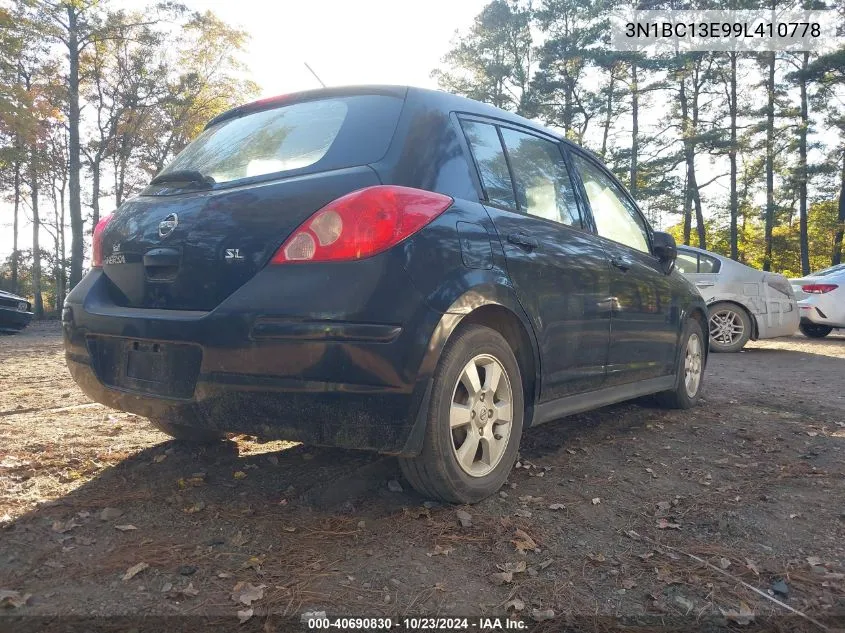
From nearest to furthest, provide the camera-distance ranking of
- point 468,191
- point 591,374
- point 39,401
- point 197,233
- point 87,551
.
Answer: point 87,551, point 197,233, point 468,191, point 591,374, point 39,401

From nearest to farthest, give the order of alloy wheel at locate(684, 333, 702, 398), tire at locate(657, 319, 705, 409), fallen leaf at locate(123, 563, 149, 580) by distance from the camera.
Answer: fallen leaf at locate(123, 563, 149, 580), tire at locate(657, 319, 705, 409), alloy wheel at locate(684, 333, 702, 398)

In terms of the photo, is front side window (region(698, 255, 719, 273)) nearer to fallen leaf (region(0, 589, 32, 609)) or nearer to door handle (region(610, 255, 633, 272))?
door handle (region(610, 255, 633, 272))

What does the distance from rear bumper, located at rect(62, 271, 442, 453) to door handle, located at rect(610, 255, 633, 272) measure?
181 cm

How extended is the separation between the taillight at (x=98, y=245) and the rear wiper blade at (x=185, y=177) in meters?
0.29

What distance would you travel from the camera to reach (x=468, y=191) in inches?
113

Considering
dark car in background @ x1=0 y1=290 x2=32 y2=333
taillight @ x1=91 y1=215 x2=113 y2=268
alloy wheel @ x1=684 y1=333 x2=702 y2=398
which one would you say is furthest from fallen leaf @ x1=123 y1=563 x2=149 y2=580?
dark car in background @ x1=0 y1=290 x2=32 y2=333

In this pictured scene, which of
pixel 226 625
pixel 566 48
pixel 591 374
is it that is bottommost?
pixel 226 625

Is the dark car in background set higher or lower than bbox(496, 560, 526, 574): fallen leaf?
higher

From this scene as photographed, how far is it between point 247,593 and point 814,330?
43.7 ft

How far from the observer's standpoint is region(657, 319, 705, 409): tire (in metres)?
4.97

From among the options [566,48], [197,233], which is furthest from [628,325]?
[566,48]

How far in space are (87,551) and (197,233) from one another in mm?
1235

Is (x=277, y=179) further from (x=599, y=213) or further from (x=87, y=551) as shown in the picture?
(x=599, y=213)

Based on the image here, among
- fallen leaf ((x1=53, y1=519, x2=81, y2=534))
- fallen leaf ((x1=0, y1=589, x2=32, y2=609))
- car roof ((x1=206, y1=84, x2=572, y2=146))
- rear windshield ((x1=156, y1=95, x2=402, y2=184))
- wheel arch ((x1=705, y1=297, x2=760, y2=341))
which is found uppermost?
car roof ((x1=206, y1=84, x2=572, y2=146))
